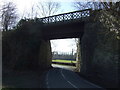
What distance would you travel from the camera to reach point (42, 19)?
113 feet

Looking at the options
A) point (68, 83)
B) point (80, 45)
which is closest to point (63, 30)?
point (80, 45)

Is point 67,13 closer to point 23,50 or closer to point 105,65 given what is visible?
point 23,50

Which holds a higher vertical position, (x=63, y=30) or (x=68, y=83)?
(x=63, y=30)

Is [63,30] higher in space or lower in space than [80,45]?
higher

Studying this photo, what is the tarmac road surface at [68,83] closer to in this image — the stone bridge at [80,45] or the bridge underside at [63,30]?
the stone bridge at [80,45]

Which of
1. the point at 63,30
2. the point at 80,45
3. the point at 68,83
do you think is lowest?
the point at 68,83

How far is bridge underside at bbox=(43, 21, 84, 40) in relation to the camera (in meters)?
29.5

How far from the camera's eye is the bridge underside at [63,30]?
1161 inches

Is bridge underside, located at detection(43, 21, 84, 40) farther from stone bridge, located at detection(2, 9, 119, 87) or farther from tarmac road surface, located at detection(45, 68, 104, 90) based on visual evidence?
tarmac road surface, located at detection(45, 68, 104, 90)

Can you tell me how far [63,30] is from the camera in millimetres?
31703

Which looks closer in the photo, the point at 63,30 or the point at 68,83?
the point at 68,83

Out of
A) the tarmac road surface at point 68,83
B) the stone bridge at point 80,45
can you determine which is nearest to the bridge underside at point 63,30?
the stone bridge at point 80,45

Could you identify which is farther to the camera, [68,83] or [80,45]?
[80,45]

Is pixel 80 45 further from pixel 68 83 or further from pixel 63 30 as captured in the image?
pixel 68 83
